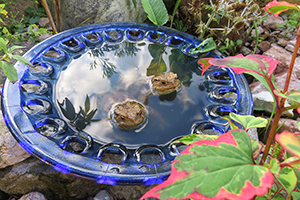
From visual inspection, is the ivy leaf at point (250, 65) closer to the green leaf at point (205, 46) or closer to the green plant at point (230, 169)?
the green plant at point (230, 169)

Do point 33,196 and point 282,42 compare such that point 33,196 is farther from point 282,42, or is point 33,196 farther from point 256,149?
point 282,42

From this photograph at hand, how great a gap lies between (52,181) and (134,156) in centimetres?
58

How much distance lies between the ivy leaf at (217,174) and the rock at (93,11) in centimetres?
170

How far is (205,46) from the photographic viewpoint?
4.79 feet

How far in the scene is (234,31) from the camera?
197 cm

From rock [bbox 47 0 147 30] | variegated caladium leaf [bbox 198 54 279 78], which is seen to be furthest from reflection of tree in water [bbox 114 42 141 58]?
variegated caladium leaf [bbox 198 54 279 78]

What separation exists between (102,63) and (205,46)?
689 mm

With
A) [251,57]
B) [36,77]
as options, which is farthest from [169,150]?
[36,77]

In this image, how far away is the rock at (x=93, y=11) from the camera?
1.87 m

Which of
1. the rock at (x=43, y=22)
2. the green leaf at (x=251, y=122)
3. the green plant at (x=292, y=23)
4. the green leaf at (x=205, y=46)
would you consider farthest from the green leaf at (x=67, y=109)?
the green plant at (x=292, y=23)

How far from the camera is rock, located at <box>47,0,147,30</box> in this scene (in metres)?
1.87

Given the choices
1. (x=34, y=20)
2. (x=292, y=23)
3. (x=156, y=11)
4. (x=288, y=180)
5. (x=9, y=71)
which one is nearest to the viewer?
(x=288, y=180)

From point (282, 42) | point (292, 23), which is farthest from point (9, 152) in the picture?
point (292, 23)

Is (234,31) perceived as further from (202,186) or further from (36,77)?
(202,186)
